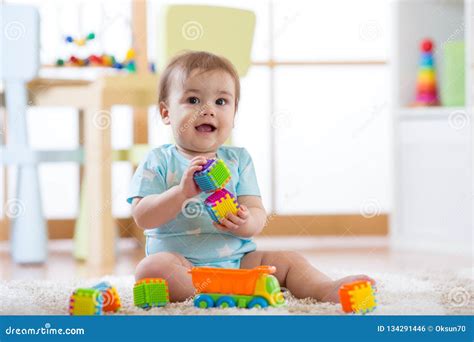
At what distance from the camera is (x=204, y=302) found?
1047 millimetres

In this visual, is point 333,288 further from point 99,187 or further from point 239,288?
point 99,187

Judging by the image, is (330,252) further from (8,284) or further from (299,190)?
(8,284)

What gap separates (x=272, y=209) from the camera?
2117 mm

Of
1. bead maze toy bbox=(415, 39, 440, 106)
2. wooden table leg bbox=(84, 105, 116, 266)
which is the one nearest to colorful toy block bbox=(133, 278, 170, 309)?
wooden table leg bbox=(84, 105, 116, 266)

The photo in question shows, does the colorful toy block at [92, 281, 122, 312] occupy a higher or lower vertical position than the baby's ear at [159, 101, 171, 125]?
lower

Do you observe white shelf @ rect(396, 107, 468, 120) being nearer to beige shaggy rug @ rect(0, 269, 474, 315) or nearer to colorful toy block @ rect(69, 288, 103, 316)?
beige shaggy rug @ rect(0, 269, 474, 315)

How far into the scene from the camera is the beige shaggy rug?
1023 mm

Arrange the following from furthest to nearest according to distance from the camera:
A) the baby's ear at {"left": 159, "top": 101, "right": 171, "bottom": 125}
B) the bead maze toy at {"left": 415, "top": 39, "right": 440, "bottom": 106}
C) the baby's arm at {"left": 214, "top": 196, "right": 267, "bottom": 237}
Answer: the bead maze toy at {"left": 415, "top": 39, "right": 440, "bottom": 106}
the baby's ear at {"left": 159, "top": 101, "right": 171, "bottom": 125}
the baby's arm at {"left": 214, "top": 196, "right": 267, "bottom": 237}

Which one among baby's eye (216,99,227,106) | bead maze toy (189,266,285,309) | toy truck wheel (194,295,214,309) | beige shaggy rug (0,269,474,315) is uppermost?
baby's eye (216,99,227,106)

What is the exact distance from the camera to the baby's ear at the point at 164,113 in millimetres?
1217

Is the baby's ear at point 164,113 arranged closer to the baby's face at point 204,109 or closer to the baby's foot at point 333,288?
the baby's face at point 204,109

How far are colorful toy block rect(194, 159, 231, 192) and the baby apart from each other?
0.07 m
